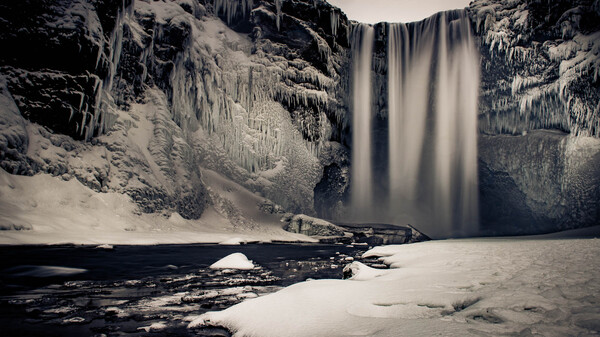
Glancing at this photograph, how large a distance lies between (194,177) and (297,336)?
2048cm

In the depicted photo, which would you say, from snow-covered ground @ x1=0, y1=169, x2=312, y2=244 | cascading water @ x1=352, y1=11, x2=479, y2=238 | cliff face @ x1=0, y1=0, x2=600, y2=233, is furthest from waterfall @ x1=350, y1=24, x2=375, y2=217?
snow-covered ground @ x1=0, y1=169, x2=312, y2=244

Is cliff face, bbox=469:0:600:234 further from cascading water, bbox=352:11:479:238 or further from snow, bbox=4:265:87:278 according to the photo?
snow, bbox=4:265:87:278

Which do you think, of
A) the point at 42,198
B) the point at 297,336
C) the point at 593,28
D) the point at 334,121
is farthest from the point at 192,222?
the point at 593,28

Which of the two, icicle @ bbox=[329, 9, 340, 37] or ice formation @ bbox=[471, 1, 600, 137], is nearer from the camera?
ice formation @ bbox=[471, 1, 600, 137]

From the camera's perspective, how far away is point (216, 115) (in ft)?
78.5

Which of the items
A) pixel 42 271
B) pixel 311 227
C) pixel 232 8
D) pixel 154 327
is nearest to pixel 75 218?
pixel 42 271

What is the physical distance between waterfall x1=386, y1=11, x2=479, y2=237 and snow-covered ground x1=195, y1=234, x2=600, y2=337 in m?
26.4

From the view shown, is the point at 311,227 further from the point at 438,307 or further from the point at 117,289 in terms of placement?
the point at 438,307

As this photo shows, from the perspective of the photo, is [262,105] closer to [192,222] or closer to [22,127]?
[192,222]

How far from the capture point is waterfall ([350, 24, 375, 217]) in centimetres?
2973

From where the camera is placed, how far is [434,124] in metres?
29.6

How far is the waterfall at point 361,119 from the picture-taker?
29734mm

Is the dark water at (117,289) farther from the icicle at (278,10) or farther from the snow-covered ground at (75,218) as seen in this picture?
the icicle at (278,10)

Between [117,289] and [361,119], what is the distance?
27.3 metres
